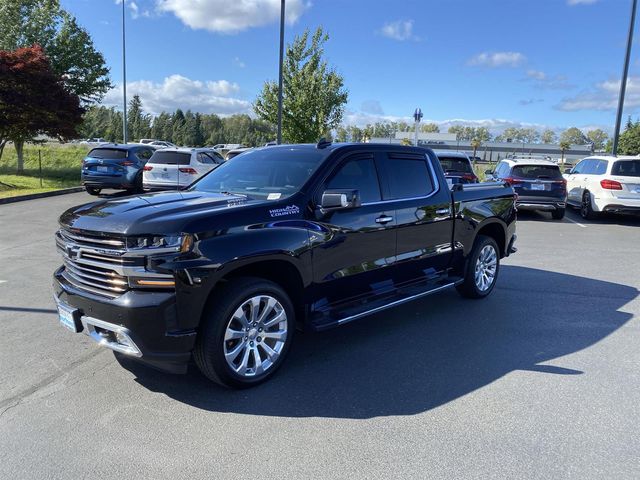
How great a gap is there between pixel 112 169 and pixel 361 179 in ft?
43.2

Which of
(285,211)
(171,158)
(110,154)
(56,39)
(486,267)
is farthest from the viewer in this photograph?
(56,39)

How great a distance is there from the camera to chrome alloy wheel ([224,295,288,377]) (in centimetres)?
367

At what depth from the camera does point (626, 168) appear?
1305 cm

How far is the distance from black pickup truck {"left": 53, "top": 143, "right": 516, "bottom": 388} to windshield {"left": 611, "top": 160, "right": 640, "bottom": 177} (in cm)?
982

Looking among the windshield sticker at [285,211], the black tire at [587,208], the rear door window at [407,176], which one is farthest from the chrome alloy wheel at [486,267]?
the black tire at [587,208]

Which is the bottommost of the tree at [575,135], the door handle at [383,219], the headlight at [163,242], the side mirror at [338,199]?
the headlight at [163,242]

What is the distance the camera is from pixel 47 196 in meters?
15.8

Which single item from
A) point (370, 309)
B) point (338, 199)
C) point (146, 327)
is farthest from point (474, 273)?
point (146, 327)

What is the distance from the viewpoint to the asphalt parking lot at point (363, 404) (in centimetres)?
292

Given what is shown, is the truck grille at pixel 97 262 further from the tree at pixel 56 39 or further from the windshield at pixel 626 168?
the tree at pixel 56 39

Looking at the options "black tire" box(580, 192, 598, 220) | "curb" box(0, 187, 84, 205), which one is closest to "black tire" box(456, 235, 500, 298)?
"black tire" box(580, 192, 598, 220)

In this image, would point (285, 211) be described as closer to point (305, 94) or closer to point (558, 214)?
point (558, 214)

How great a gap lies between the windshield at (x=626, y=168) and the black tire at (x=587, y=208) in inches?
43.1

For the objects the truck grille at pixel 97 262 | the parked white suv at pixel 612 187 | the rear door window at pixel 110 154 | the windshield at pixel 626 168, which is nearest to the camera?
the truck grille at pixel 97 262
